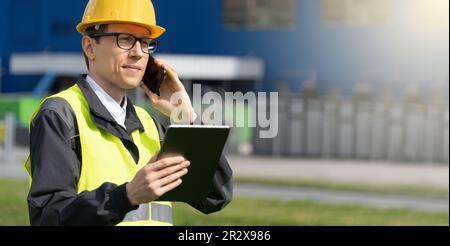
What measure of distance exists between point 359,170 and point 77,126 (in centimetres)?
2268

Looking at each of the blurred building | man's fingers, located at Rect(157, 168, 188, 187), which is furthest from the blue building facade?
man's fingers, located at Rect(157, 168, 188, 187)

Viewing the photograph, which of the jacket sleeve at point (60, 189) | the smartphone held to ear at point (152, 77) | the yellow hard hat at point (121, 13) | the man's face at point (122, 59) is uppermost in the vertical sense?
the yellow hard hat at point (121, 13)

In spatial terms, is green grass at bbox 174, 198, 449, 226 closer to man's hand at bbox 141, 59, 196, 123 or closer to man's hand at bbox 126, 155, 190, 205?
man's hand at bbox 141, 59, 196, 123

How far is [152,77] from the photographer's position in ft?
13.5

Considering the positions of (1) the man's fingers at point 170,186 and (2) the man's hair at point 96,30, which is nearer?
(1) the man's fingers at point 170,186

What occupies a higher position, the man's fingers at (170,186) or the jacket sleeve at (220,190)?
the man's fingers at (170,186)

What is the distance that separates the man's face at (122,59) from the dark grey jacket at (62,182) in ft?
0.50

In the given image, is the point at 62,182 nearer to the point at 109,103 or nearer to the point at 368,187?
the point at 109,103

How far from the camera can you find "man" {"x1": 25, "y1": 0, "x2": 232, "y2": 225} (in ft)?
11.1

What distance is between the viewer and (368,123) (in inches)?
1158

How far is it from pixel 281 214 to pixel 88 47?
11943 mm

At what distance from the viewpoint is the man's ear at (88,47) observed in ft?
12.6

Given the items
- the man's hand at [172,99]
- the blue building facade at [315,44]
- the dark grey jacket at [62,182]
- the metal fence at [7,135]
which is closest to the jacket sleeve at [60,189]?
the dark grey jacket at [62,182]

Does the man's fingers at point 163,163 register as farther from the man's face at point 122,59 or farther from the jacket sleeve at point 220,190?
the jacket sleeve at point 220,190
